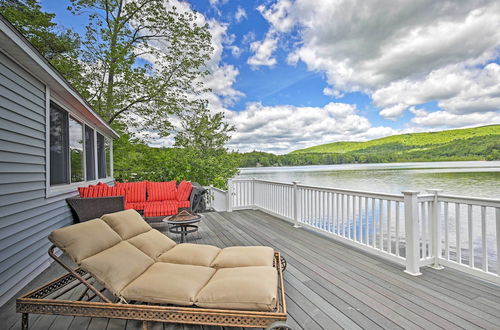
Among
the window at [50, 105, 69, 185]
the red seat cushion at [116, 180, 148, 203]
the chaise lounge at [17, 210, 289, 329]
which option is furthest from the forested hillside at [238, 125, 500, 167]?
the chaise lounge at [17, 210, 289, 329]

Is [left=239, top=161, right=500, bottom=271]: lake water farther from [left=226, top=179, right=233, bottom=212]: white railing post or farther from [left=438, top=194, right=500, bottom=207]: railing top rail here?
[left=438, top=194, right=500, bottom=207]: railing top rail

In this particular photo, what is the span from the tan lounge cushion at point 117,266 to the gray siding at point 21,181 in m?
1.35

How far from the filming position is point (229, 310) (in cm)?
163

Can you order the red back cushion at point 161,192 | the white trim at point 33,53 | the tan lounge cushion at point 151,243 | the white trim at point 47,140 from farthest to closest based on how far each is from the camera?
the red back cushion at point 161,192 < the white trim at point 47,140 < the tan lounge cushion at point 151,243 < the white trim at point 33,53

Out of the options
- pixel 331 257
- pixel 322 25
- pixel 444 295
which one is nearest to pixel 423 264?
pixel 444 295

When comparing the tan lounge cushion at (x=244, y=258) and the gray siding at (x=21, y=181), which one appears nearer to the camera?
the tan lounge cushion at (x=244, y=258)

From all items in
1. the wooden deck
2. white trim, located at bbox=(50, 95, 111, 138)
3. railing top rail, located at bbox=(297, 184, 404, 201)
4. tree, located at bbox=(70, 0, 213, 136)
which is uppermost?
tree, located at bbox=(70, 0, 213, 136)

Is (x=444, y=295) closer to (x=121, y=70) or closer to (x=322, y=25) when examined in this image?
(x=322, y=25)

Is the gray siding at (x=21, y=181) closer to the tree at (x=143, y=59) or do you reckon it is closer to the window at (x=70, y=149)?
the window at (x=70, y=149)

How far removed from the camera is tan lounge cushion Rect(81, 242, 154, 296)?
184 cm

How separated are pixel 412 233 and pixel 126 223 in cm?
330

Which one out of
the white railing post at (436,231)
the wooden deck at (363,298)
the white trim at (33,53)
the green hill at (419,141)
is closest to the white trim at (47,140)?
the white trim at (33,53)

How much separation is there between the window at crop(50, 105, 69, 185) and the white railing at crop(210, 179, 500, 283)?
3.84 meters

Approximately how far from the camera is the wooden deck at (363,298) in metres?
1.94
